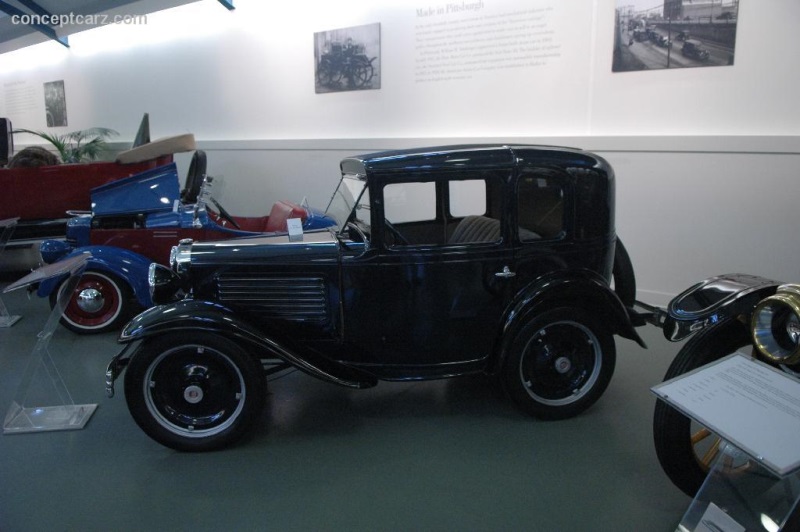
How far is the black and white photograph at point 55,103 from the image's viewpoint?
9.65m

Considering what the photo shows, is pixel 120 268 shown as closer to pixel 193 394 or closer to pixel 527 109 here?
pixel 193 394

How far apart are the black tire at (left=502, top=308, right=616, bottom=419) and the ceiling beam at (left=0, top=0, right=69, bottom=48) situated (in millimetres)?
9777

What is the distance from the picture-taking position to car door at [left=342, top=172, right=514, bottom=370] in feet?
9.90

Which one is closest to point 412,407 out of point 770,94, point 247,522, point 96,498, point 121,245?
point 247,522

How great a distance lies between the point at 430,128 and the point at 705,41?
272 cm

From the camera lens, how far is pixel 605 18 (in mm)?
4820

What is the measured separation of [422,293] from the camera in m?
3.06

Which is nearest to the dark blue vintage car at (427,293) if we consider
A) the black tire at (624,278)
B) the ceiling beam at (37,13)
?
the black tire at (624,278)

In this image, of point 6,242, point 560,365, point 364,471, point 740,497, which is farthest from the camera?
point 6,242

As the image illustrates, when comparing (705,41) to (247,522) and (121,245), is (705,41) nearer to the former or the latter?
(247,522)

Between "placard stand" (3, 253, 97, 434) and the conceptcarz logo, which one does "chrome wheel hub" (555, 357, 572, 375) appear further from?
the conceptcarz logo

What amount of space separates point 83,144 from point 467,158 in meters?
8.58

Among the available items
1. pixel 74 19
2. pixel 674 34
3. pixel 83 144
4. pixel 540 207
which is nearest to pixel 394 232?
pixel 540 207

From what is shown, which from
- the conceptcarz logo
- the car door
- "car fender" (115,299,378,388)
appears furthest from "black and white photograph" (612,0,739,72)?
the conceptcarz logo
